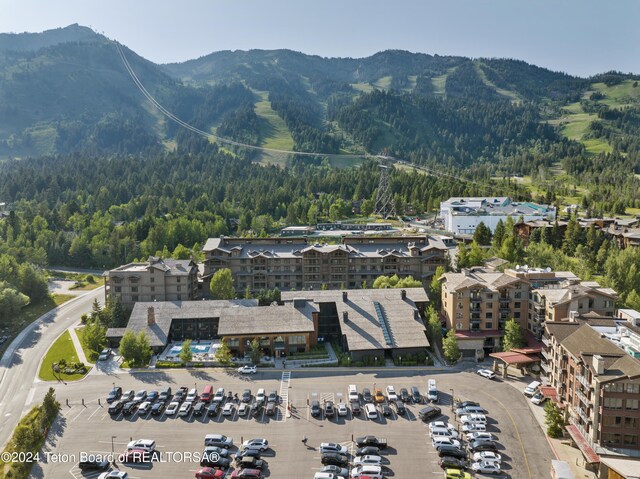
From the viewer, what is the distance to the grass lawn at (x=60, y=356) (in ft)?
203

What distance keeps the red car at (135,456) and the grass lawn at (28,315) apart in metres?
38.2

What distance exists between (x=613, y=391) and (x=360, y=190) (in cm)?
13615

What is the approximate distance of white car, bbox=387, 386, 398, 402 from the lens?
175 feet

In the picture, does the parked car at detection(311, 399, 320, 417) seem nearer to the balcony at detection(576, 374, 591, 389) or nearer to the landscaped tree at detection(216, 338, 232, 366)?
the landscaped tree at detection(216, 338, 232, 366)

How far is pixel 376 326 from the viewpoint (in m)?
Answer: 67.6

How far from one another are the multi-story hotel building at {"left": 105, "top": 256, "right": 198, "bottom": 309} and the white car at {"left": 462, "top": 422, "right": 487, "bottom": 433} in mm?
50049

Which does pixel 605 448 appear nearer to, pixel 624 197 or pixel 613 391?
pixel 613 391

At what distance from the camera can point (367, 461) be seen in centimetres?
4197

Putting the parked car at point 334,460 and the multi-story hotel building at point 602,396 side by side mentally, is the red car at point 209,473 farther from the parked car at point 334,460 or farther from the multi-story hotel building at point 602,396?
the multi-story hotel building at point 602,396

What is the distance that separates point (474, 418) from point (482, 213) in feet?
315

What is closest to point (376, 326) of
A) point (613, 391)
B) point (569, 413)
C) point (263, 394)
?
point (263, 394)

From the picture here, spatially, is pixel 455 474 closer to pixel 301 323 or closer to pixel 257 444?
pixel 257 444

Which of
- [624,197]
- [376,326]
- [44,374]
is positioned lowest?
[44,374]

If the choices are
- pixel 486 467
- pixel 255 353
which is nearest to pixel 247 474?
pixel 486 467
